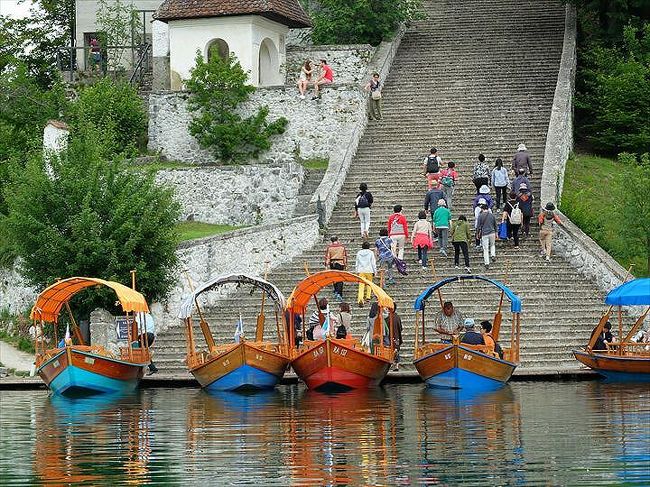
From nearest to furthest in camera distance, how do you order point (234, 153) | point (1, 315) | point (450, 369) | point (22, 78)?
point (450, 369)
point (1, 315)
point (234, 153)
point (22, 78)

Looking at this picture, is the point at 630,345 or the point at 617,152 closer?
the point at 630,345

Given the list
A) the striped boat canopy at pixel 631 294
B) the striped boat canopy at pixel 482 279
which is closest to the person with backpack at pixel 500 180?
the striped boat canopy at pixel 631 294

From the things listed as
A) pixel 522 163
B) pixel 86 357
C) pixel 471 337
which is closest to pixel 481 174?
pixel 522 163

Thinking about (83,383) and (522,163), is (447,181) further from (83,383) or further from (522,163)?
(83,383)

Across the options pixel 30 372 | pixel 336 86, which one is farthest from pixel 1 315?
pixel 336 86

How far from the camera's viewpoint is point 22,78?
51375 mm

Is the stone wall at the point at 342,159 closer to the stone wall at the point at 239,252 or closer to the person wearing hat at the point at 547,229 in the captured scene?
the stone wall at the point at 239,252

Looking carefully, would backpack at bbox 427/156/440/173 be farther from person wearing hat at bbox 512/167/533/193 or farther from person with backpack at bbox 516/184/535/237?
person with backpack at bbox 516/184/535/237

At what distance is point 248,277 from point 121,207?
5.28 metres

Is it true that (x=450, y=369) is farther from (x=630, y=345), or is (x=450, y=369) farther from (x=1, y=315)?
(x=1, y=315)

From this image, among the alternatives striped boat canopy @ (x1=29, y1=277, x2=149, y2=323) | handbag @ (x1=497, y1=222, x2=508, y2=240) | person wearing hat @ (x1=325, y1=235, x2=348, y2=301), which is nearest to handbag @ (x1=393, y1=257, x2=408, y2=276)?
person wearing hat @ (x1=325, y1=235, x2=348, y2=301)

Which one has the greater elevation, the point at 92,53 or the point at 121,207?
the point at 92,53

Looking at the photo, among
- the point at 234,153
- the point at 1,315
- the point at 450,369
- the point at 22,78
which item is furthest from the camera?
the point at 22,78

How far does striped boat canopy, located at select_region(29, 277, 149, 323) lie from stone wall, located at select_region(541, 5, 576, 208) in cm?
1158
